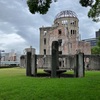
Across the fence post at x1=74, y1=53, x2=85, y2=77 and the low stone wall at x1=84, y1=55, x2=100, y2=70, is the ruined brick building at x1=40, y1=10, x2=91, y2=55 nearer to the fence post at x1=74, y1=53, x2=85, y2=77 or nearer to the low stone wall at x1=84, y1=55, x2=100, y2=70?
the low stone wall at x1=84, y1=55, x2=100, y2=70

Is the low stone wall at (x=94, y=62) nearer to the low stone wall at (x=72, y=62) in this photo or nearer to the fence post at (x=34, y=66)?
the low stone wall at (x=72, y=62)

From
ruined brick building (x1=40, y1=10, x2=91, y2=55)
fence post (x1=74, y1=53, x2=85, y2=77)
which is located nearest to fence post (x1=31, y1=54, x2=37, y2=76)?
fence post (x1=74, y1=53, x2=85, y2=77)

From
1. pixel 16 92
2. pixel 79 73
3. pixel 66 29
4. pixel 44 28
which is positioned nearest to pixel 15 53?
pixel 44 28

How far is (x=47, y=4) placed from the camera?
9.40 meters

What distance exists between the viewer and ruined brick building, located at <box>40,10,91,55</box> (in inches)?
2302

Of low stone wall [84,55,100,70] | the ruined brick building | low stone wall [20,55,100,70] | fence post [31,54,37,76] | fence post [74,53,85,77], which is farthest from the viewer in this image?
the ruined brick building

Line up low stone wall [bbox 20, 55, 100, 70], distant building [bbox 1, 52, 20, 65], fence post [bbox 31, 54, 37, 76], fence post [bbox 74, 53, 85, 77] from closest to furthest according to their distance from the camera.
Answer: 1. fence post [bbox 74, 53, 85, 77]
2. fence post [bbox 31, 54, 37, 76]
3. low stone wall [bbox 20, 55, 100, 70]
4. distant building [bbox 1, 52, 20, 65]

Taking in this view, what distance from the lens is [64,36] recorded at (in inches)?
2397

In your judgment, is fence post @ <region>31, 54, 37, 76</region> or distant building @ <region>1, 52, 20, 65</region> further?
distant building @ <region>1, 52, 20, 65</region>

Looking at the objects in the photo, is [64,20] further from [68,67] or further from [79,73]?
[79,73]

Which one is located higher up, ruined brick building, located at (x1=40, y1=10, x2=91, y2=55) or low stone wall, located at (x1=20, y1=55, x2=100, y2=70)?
ruined brick building, located at (x1=40, y1=10, x2=91, y2=55)

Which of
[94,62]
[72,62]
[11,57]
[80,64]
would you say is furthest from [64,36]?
[80,64]

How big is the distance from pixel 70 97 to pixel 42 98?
1.02 metres

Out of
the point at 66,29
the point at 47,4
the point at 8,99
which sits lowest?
the point at 8,99
